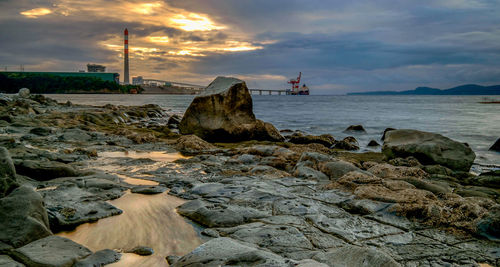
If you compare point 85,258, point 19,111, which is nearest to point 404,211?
point 85,258

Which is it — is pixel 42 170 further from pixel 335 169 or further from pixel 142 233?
pixel 335 169

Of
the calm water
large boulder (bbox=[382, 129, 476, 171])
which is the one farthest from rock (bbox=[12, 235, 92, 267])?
the calm water

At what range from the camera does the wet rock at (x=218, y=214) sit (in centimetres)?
310

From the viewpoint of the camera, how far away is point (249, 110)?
10469mm

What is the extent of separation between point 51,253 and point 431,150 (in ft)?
23.6

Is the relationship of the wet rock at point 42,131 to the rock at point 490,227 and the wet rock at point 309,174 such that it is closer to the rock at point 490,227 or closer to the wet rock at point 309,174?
the wet rock at point 309,174

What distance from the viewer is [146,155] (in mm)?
6793

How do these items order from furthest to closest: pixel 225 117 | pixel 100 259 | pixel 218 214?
pixel 225 117 < pixel 218 214 < pixel 100 259

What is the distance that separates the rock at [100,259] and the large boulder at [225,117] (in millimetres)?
7392

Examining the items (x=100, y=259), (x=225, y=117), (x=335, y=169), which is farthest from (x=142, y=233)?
(x=225, y=117)

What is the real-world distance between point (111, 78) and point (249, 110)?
108415mm

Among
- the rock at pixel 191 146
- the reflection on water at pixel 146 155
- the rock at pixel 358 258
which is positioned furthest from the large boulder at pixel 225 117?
the rock at pixel 358 258

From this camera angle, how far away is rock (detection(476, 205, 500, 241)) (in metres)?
2.89

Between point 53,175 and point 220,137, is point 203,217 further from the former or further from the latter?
point 220,137
